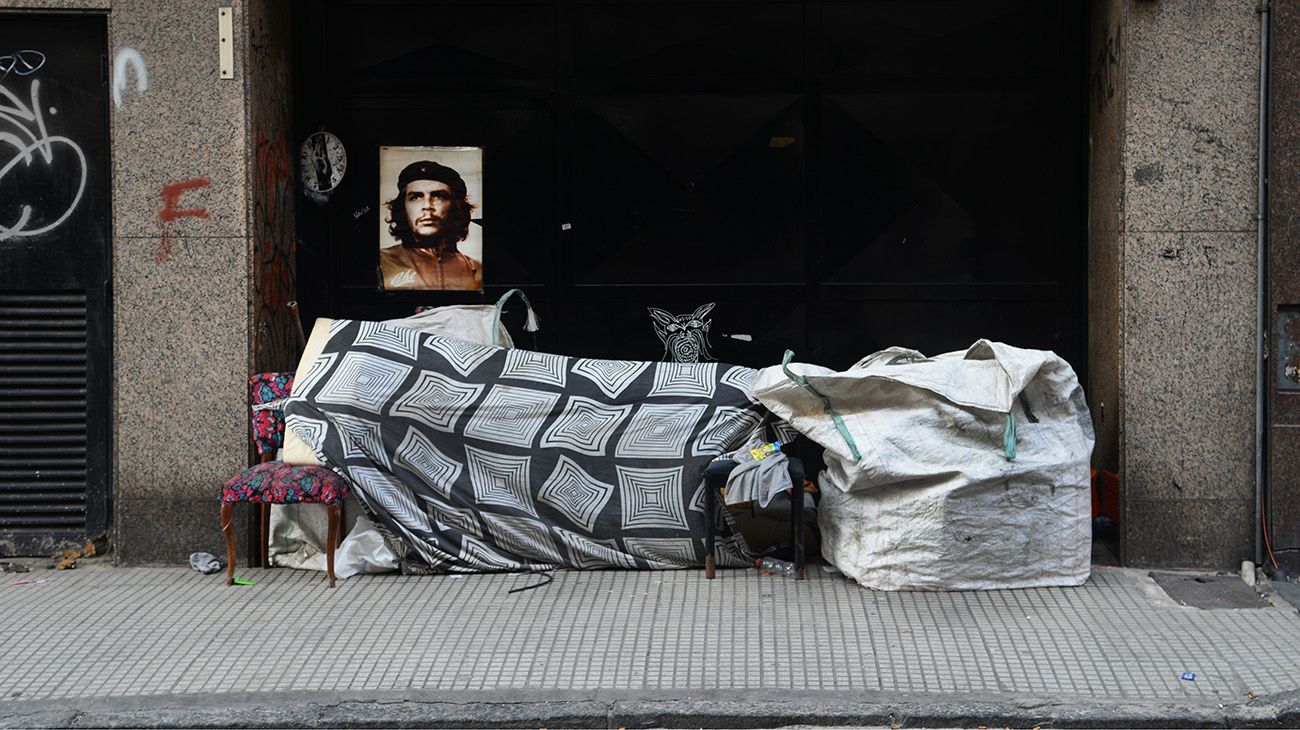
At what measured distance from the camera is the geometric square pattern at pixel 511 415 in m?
6.78

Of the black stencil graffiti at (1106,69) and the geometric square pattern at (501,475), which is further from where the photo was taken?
the black stencil graffiti at (1106,69)

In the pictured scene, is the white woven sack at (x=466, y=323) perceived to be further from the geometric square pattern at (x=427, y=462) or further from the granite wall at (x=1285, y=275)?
the granite wall at (x=1285, y=275)

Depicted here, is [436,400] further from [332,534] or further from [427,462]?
[332,534]

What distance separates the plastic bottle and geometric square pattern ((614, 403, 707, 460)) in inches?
29.0

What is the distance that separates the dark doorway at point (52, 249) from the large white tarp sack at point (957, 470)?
3.96 m

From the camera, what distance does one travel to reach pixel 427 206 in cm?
780

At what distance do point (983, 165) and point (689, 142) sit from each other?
71.1 inches

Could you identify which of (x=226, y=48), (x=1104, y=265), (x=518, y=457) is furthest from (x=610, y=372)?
(x=1104, y=265)

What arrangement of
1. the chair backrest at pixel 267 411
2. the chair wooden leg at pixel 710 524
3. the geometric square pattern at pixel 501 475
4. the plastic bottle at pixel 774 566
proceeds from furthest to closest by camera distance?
the chair backrest at pixel 267 411
the geometric square pattern at pixel 501 475
the plastic bottle at pixel 774 566
the chair wooden leg at pixel 710 524

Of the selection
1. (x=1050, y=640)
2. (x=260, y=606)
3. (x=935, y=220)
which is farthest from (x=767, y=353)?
(x=260, y=606)

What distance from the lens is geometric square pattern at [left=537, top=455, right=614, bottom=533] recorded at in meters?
6.71

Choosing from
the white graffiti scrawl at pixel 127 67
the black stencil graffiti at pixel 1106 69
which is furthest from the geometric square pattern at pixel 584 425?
the black stencil graffiti at pixel 1106 69

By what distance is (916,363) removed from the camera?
6605 millimetres

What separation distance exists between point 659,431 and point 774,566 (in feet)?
3.12
